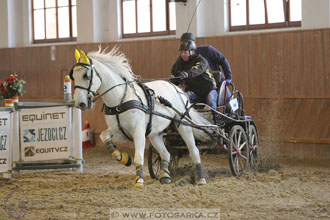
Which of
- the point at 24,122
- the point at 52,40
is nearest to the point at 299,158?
the point at 24,122

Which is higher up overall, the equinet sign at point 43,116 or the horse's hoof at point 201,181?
the equinet sign at point 43,116

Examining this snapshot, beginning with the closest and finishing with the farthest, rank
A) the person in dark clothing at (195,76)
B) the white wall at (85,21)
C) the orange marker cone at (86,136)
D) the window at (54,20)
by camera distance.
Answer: the person in dark clothing at (195,76), the orange marker cone at (86,136), the white wall at (85,21), the window at (54,20)

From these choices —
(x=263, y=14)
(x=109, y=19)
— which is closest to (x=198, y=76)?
(x=263, y=14)

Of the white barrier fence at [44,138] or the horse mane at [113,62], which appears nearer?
the horse mane at [113,62]

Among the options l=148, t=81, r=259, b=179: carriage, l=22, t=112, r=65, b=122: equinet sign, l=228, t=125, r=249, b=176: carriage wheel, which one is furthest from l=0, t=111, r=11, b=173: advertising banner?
l=228, t=125, r=249, b=176: carriage wheel

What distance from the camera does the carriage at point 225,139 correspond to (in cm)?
665

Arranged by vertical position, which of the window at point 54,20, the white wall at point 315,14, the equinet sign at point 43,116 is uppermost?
the window at point 54,20

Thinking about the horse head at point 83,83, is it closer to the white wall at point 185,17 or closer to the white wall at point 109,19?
the white wall at point 109,19

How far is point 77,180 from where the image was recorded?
7043mm

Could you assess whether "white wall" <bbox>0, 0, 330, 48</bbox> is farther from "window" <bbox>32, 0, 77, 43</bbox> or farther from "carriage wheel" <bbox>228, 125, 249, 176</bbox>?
"carriage wheel" <bbox>228, 125, 249, 176</bbox>

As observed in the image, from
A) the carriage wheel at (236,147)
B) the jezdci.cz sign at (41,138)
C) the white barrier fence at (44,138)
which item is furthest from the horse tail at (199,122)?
the jezdci.cz sign at (41,138)

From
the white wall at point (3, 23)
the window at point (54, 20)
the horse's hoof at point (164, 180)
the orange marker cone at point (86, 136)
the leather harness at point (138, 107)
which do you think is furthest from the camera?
the white wall at point (3, 23)

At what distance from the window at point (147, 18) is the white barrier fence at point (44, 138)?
179 inches

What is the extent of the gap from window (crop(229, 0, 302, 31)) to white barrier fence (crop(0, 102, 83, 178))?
453 centimetres
